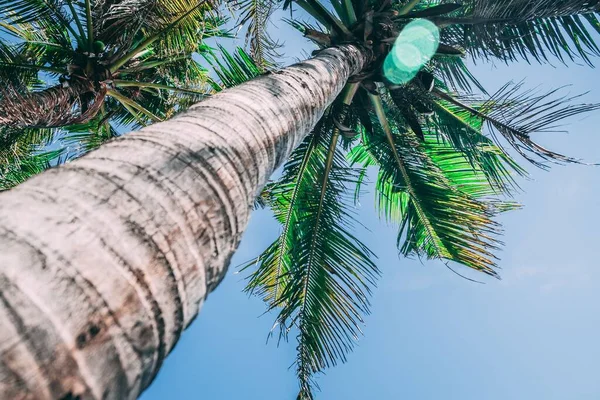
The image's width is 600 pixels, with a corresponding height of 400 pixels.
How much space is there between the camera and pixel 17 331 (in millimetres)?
591

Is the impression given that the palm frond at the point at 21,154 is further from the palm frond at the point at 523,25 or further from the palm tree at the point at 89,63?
the palm frond at the point at 523,25

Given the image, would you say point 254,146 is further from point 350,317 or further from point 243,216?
point 350,317

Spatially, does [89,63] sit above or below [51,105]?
above

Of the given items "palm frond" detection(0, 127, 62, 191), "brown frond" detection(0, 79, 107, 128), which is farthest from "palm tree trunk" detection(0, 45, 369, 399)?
"palm frond" detection(0, 127, 62, 191)

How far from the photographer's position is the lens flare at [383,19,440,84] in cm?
404

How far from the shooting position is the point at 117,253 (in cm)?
79

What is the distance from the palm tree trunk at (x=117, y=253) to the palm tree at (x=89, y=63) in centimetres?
323

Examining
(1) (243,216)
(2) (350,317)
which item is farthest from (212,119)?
(2) (350,317)

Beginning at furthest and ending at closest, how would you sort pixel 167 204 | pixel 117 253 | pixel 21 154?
pixel 21 154 < pixel 167 204 < pixel 117 253

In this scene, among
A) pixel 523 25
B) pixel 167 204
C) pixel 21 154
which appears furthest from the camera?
pixel 21 154

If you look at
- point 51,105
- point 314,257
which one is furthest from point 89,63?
point 314,257

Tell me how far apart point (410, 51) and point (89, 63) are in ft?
12.5

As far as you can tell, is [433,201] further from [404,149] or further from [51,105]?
[51,105]

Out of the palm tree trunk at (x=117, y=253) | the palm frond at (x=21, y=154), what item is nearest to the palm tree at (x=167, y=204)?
the palm tree trunk at (x=117, y=253)
